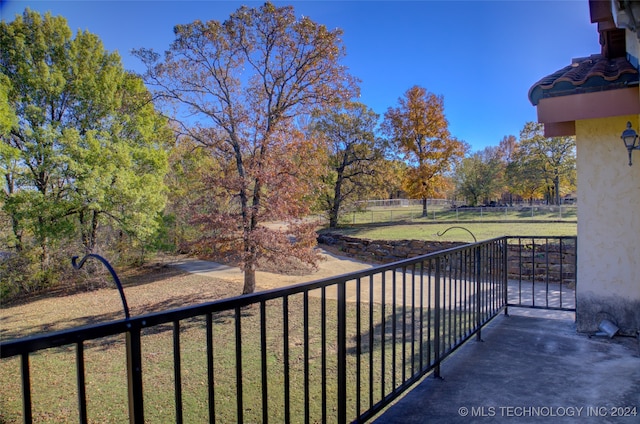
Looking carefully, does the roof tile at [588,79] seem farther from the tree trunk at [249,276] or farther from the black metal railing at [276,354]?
the tree trunk at [249,276]

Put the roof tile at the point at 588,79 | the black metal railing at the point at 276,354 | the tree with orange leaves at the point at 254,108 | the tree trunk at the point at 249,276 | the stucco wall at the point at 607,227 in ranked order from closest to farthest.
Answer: the black metal railing at the point at 276,354 → the roof tile at the point at 588,79 → the stucco wall at the point at 607,227 → the tree with orange leaves at the point at 254,108 → the tree trunk at the point at 249,276

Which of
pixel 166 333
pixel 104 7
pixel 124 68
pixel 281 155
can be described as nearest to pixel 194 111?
pixel 281 155

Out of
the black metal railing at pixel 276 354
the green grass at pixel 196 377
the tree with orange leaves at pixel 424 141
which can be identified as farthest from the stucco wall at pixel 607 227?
the tree with orange leaves at pixel 424 141

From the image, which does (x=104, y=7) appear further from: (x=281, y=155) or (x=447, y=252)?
(x=447, y=252)

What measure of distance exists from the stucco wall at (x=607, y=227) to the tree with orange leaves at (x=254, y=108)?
4894 millimetres

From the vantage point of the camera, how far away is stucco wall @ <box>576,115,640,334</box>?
349 cm

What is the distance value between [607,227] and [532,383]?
79.0 inches

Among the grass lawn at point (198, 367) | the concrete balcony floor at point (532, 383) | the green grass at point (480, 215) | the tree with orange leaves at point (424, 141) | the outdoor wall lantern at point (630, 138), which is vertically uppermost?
the tree with orange leaves at point (424, 141)

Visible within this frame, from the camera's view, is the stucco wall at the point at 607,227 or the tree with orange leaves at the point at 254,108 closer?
the stucco wall at the point at 607,227

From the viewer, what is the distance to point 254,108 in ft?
24.9

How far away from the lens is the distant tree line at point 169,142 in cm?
741

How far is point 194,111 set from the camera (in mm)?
7723

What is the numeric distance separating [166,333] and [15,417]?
2.52m

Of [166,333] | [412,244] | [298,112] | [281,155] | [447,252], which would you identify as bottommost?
[166,333]
